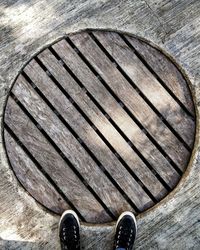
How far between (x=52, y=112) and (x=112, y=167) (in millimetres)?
481

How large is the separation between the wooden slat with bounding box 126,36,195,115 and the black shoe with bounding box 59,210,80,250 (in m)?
0.94

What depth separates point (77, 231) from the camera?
2.35m

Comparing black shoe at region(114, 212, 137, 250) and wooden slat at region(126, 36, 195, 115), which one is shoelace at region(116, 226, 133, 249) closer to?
black shoe at region(114, 212, 137, 250)

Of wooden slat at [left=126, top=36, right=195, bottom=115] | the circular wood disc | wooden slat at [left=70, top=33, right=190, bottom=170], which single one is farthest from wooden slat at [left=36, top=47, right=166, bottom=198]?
wooden slat at [left=126, top=36, right=195, bottom=115]

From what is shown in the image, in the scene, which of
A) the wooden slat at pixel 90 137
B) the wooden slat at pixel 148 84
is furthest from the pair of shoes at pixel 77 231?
the wooden slat at pixel 148 84

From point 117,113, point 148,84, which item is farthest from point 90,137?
point 148,84

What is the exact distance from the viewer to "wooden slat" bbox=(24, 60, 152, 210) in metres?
2.39

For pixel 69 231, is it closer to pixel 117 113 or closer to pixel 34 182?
pixel 34 182

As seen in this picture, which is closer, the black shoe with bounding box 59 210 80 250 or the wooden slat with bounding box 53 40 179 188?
the black shoe with bounding box 59 210 80 250

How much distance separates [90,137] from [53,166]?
275 mm

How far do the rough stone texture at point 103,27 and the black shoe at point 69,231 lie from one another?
58mm

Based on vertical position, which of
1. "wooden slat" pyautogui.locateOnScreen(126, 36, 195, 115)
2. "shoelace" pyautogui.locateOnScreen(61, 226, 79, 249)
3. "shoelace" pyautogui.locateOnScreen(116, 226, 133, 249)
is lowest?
"shoelace" pyautogui.locateOnScreen(116, 226, 133, 249)

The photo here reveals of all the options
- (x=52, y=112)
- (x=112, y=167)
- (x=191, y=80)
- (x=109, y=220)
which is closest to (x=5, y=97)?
(x=52, y=112)

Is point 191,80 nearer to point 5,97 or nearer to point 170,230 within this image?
point 170,230
